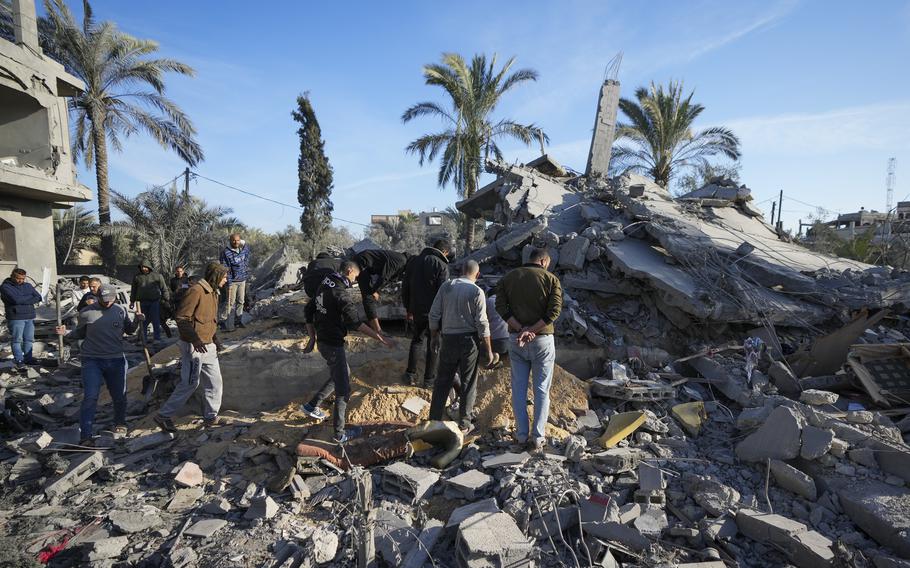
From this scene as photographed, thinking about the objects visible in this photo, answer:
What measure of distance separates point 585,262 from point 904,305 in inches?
186

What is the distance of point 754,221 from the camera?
35.7ft

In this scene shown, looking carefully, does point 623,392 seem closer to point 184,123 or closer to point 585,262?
point 585,262

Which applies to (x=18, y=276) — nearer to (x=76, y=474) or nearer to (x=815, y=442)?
(x=76, y=474)

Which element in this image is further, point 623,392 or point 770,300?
point 770,300

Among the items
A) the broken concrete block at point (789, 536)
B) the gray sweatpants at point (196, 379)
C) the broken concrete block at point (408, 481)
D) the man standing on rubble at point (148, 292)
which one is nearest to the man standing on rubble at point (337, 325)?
the broken concrete block at point (408, 481)

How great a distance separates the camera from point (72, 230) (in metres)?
19.2

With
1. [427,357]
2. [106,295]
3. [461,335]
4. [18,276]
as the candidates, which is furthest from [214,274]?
[18,276]

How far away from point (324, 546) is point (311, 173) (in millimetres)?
21545

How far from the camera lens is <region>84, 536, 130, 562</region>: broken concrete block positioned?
3486 mm

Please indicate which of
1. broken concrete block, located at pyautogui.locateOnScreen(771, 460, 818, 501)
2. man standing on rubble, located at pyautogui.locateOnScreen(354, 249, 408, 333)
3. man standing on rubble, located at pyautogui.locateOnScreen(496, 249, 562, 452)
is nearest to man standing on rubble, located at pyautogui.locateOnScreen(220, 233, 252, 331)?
man standing on rubble, located at pyautogui.locateOnScreen(354, 249, 408, 333)

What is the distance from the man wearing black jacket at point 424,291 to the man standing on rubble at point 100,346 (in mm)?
3275

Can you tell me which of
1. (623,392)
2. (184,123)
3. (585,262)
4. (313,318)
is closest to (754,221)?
(585,262)

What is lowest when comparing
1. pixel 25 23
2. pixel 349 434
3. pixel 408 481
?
pixel 408 481

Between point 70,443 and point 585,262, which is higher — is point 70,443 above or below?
below
